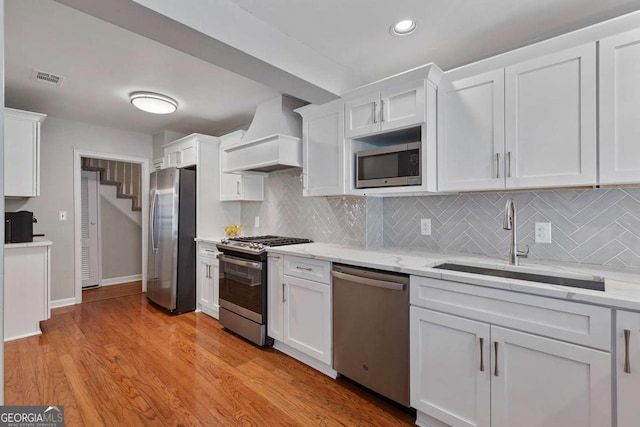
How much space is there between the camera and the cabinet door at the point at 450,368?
1554 mm

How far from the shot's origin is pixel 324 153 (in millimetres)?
2684

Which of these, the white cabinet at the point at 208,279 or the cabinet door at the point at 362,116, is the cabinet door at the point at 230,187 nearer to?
the white cabinet at the point at 208,279

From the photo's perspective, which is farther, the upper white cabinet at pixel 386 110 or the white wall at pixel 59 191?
the white wall at pixel 59 191

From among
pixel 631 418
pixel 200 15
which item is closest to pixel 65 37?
pixel 200 15

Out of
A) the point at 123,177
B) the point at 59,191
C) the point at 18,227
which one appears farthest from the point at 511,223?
the point at 123,177

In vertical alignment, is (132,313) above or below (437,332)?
below

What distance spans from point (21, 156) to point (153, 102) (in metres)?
1.44

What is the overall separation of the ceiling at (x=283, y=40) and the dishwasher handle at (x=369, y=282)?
1443 millimetres

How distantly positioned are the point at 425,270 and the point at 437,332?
1.13 feet

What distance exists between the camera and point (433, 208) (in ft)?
8.11

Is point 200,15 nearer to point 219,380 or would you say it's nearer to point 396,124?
point 396,124

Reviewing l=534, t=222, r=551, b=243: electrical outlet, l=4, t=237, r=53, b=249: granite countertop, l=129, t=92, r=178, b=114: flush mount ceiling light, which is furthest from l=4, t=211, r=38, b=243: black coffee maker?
l=534, t=222, r=551, b=243: electrical outlet

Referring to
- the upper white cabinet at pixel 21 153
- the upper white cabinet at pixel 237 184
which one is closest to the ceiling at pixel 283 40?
the upper white cabinet at pixel 21 153

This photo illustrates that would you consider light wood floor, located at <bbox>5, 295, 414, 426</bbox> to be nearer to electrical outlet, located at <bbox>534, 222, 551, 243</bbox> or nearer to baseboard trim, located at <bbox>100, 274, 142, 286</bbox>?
electrical outlet, located at <bbox>534, 222, 551, 243</bbox>
